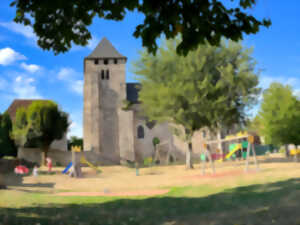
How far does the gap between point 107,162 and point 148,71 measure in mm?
14569

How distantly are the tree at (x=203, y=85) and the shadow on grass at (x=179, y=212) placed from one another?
14031 millimetres

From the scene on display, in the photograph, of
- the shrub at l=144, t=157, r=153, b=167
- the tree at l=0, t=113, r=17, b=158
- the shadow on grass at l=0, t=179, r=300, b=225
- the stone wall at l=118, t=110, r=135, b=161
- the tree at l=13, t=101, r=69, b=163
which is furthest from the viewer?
the stone wall at l=118, t=110, r=135, b=161

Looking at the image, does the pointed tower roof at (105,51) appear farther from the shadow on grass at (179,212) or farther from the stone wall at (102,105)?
the shadow on grass at (179,212)

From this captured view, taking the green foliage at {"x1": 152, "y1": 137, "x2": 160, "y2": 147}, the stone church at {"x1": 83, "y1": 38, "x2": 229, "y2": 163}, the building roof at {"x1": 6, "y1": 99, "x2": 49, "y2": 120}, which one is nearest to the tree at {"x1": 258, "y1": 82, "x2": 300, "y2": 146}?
the stone church at {"x1": 83, "y1": 38, "x2": 229, "y2": 163}

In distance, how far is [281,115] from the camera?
25.6 metres

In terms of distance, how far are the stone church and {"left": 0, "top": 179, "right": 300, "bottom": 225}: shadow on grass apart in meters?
27.3

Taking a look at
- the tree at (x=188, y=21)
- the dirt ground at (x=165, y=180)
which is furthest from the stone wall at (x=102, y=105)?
the tree at (x=188, y=21)

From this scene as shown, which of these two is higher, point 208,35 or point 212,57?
point 212,57

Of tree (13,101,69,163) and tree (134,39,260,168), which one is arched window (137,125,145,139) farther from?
tree (134,39,260,168)

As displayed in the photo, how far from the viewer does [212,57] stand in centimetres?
2331

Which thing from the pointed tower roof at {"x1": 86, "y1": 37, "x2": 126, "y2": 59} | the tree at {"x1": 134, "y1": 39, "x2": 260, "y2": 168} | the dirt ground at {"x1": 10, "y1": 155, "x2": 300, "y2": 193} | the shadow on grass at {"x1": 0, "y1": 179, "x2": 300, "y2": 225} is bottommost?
the dirt ground at {"x1": 10, "y1": 155, "x2": 300, "y2": 193}

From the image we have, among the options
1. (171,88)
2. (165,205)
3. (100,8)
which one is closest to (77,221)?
(165,205)

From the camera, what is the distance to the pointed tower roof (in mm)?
38750

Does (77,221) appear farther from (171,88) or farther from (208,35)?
(171,88)
